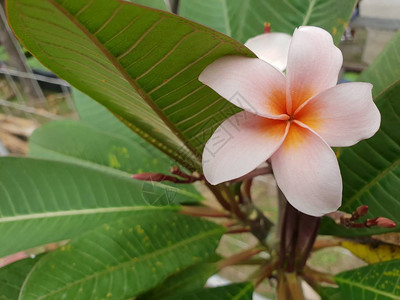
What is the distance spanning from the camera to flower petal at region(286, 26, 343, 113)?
0.31 metres

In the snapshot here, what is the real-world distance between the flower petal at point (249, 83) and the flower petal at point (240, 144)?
0.01 m

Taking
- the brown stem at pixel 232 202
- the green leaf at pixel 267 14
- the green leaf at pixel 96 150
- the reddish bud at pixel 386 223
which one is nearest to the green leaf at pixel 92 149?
the green leaf at pixel 96 150

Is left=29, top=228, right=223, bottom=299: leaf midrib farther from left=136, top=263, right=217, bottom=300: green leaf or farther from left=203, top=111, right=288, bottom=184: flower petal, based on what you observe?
left=203, top=111, right=288, bottom=184: flower petal

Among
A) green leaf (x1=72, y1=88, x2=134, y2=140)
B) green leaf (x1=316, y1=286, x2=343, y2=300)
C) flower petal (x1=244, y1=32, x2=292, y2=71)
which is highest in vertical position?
green leaf (x1=72, y1=88, x2=134, y2=140)

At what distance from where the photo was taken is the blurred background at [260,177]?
137 cm

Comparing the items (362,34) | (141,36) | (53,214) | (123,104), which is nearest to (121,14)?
(141,36)

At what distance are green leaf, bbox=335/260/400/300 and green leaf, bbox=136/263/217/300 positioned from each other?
0.19 m

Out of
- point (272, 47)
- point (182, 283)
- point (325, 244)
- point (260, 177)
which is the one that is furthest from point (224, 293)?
point (260, 177)

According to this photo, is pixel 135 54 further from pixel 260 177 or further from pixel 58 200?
pixel 260 177

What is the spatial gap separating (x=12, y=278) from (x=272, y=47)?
0.44m

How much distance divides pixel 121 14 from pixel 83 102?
49 centimetres

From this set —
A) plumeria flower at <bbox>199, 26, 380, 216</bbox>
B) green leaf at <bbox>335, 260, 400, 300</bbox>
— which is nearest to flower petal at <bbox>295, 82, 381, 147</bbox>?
plumeria flower at <bbox>199, 26, 380, 216</bbox>

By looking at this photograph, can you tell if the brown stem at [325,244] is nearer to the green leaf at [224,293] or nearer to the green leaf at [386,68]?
the green leaf at [224,293]

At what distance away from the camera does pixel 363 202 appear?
19.0 inches
